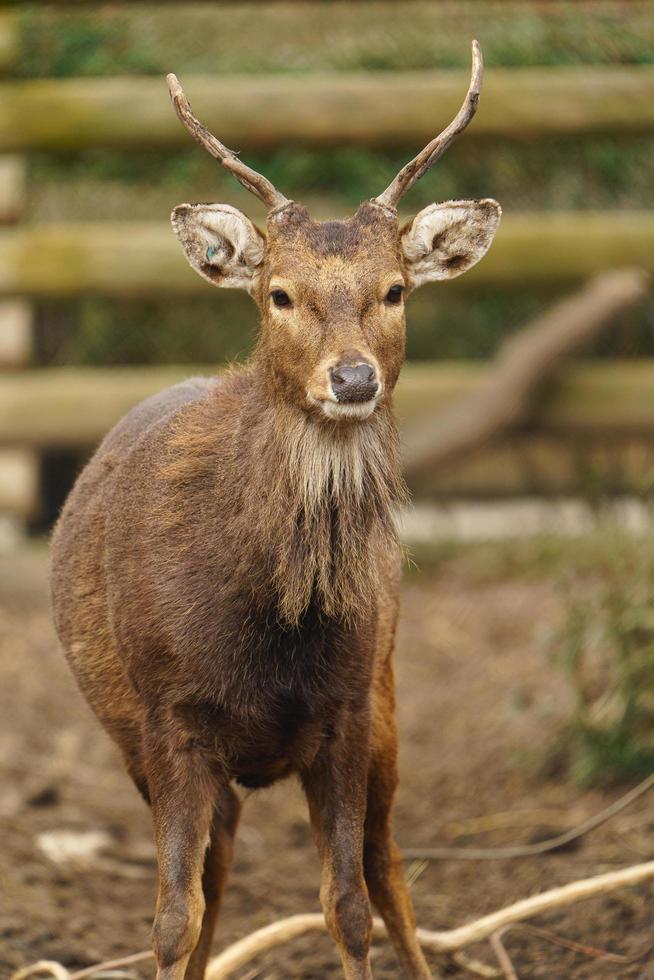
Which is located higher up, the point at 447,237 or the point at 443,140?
the point at 443,140

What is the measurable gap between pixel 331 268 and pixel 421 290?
472 cm

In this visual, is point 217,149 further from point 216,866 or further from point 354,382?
point 216,866

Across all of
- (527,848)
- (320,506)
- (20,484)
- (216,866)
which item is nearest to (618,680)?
(527,848)

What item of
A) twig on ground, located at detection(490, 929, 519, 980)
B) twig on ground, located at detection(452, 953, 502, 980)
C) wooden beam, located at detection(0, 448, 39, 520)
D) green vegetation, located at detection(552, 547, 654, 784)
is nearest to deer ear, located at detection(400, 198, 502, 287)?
twig on ground, located at detection(490, 929, 519, 980)

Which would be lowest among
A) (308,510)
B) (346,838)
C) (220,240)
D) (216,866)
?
(216,866)

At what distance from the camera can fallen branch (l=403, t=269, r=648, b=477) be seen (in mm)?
9195

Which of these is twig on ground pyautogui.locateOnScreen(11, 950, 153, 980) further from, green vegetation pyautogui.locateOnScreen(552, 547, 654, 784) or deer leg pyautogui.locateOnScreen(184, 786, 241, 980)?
green vegetation pyautogui.locateOnScreen(552, 547, 654, 784)

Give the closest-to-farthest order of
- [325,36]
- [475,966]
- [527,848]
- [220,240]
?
[220,240], [475,966], [527,848], [325,36]

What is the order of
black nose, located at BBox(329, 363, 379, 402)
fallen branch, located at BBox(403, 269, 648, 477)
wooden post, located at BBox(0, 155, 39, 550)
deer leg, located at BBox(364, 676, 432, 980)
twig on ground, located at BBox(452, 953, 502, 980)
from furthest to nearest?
wooden post, located at BBox(0, 155, 39, 550)
fallen branch, located at BBox(403, 269, 648, 477)
twig on ground, located at BBox(452, 953, 502, 980)
deer leg, located at BBox(364, 676, 432, 980)
black nose, located at BBox(329, 363, 379, 402)

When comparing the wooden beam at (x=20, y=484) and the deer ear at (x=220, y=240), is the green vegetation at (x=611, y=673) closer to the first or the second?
the deer ear at (x=220, y=240)

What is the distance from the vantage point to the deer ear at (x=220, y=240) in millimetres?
4551

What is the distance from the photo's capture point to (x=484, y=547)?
975 centimetres

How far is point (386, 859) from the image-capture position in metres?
4.95

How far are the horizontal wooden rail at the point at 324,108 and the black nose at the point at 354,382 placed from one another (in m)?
5.38
